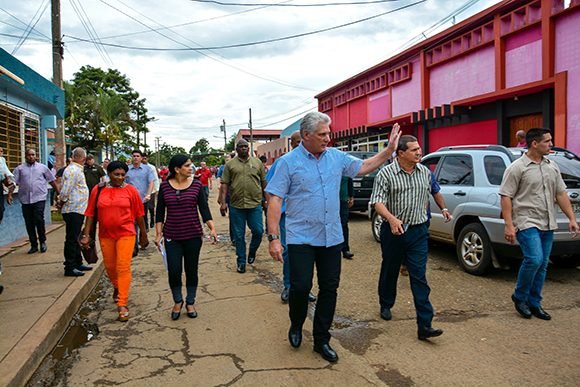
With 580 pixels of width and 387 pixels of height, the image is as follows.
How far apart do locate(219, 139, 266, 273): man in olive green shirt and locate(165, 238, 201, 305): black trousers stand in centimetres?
194

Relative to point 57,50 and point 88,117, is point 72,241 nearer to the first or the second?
point 57,50

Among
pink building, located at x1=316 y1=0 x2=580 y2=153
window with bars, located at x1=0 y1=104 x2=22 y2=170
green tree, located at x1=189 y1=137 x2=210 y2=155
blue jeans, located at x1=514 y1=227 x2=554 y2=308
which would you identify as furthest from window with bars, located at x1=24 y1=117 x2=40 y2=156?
green tree, located at x1=189 y1=137 x2=210 y2=155

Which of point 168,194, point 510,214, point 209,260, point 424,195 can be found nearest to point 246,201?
point 209,260

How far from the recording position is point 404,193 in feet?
14.3

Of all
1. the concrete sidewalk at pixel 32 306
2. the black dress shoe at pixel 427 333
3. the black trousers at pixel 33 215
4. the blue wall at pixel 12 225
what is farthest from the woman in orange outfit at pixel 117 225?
the blue wall at pixel 12 225

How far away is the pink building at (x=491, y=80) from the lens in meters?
11.6

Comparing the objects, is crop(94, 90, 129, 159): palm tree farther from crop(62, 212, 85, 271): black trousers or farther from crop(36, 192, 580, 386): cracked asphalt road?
crop(36, 192, 580, 386): cracked asphalt road

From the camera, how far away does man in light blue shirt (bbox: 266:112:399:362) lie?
369cm

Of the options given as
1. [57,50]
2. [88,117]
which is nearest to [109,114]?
[88,117]

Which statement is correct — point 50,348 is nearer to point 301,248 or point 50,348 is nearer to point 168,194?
point 168,194

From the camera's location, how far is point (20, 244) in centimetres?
930

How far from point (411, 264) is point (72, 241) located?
4.67 metres

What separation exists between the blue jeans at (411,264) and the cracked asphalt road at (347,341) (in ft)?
0.78

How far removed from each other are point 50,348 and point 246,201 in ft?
10.8
